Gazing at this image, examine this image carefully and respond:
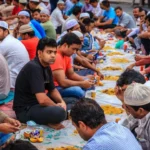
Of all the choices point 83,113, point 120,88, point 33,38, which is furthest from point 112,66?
point 83,113

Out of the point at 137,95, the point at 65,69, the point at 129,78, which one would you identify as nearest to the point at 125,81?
the point at 129,78

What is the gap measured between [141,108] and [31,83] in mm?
1412

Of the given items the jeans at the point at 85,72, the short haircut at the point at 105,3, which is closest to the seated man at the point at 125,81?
the jeans at the point at 85,72

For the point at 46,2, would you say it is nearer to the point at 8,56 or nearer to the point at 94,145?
the point at 8,56

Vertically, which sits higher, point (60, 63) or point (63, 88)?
point (60, 63)

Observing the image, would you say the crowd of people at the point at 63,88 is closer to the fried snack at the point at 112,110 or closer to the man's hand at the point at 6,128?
the man's hand at the point at 6,128

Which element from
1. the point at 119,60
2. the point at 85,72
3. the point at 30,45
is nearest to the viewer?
the point at 30,45

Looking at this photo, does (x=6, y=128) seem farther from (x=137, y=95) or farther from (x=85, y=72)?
(x=85, y=72)

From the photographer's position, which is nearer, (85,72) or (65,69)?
(65,69)

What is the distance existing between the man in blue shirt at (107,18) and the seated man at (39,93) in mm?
5981

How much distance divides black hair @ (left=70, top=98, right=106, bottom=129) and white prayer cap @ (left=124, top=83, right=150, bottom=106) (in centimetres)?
33

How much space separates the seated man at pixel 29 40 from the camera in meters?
5.05

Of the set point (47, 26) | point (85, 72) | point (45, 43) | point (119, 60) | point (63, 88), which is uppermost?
point (45, 43)

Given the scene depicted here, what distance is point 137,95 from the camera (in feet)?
8.91
